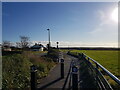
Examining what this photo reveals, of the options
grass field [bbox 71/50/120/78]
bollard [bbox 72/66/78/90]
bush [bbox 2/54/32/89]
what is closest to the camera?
bollard [bbox 72/66/78/90]

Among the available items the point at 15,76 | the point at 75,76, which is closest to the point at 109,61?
the point at 15,76

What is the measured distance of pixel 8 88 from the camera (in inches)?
237

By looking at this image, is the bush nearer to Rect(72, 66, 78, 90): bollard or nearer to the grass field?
Rect(72, 66, 78, 90): bollard

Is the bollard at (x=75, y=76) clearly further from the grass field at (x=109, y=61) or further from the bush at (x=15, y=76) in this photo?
the grass field at (x=109, y=61)

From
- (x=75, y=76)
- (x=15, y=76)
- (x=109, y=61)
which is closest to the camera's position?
(x=75, y=76)

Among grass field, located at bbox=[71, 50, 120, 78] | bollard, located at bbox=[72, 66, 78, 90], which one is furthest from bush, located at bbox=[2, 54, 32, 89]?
grass field, located at bbox=[71, 50, 120, 78]

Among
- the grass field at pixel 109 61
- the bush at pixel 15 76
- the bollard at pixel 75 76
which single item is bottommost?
the grass field at pixel 109 61

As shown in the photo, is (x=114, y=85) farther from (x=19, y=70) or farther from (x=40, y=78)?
(x=19, y=70)

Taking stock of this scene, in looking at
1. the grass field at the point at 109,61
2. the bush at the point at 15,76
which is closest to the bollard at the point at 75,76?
the bush at the point at 15,76

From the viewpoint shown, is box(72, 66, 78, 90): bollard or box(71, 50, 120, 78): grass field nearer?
box(72, 66, 78, 90): bollard

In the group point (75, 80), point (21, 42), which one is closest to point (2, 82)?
point (75, 80)

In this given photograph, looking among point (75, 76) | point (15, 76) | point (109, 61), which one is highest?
point (75, 76)

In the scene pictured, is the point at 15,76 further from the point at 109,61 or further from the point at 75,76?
the point at 109,61

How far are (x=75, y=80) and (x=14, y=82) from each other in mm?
3018
